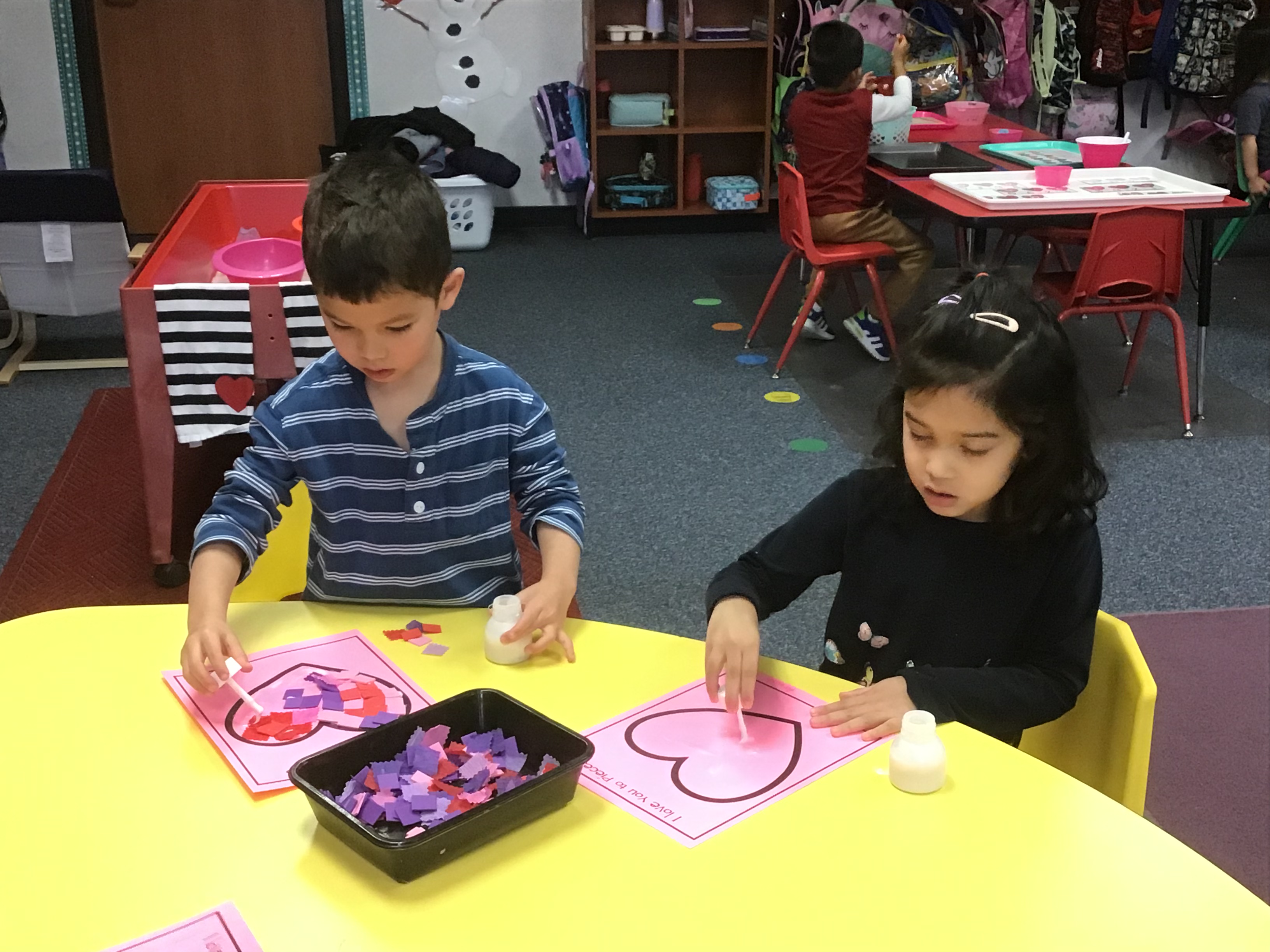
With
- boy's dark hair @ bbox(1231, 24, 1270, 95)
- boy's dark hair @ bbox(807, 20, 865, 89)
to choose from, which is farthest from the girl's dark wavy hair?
boy's dark hair @ bbox(1231, 24, 1270, 95)

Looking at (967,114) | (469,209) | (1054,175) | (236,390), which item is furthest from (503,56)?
(236,390)

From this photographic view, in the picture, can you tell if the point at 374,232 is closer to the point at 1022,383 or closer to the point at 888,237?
the point at 1022,383

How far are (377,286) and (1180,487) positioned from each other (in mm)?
2496

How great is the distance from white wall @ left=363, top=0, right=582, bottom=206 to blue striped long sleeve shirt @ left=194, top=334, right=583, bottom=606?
4482 mm

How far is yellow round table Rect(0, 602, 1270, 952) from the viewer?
79 cm

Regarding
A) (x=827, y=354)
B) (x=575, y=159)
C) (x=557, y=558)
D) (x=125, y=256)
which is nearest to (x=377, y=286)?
(x=557, y=558)

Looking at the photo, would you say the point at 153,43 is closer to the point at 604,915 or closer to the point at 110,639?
the point at 110,639

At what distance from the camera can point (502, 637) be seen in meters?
1.10

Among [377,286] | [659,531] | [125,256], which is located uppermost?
[377,286]

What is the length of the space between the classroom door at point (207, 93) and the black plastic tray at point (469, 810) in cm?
500

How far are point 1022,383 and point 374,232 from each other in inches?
24.6

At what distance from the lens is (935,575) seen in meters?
1.28

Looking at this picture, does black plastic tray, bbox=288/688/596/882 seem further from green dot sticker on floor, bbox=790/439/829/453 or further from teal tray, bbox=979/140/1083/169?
teal tray, bbox=979/140/1083/169

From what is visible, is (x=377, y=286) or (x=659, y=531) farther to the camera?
(x=659, y=531)
